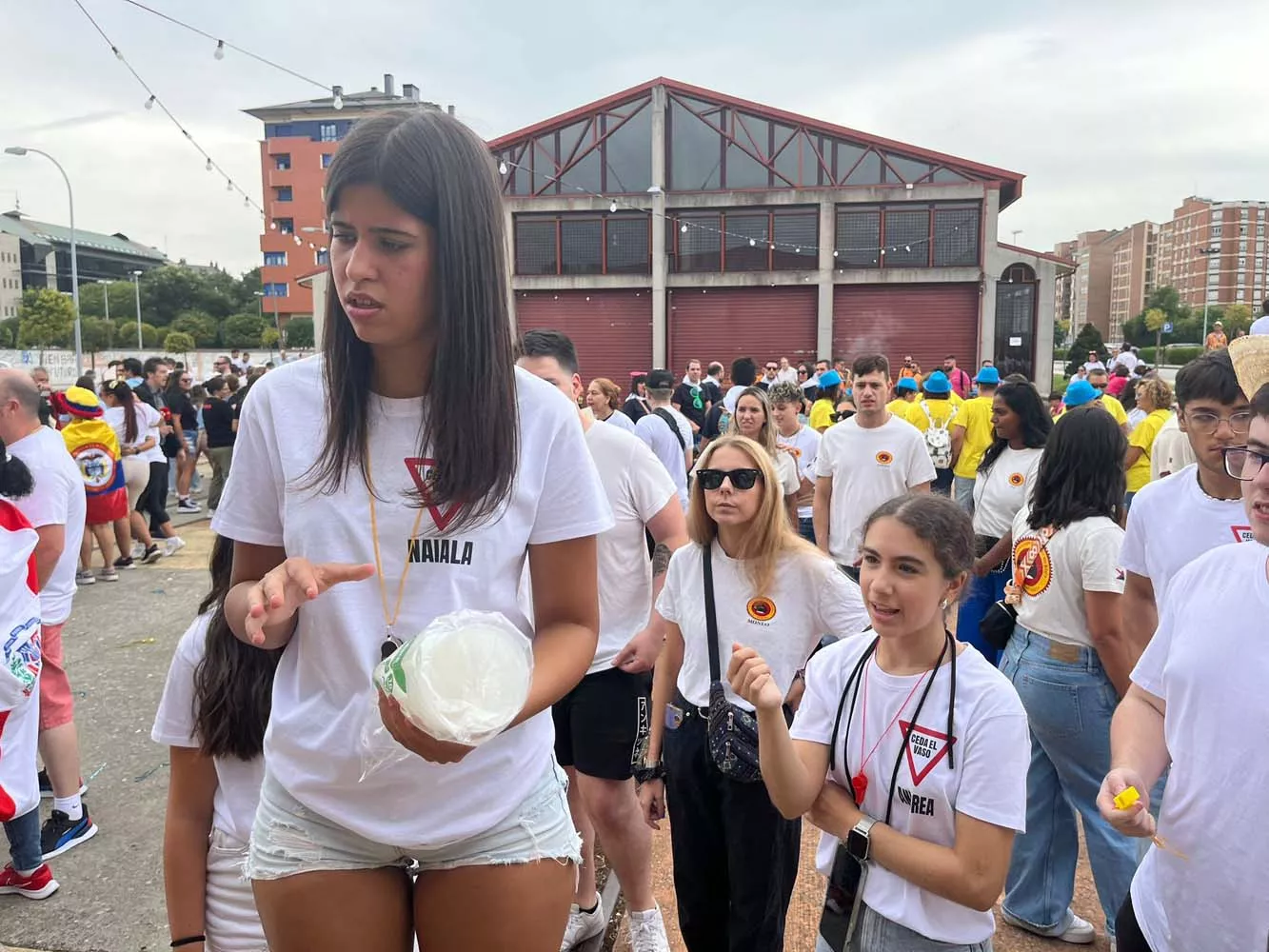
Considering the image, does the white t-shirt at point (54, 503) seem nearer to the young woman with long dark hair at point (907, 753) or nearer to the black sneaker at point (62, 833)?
the black sneaker at point (62, 833)

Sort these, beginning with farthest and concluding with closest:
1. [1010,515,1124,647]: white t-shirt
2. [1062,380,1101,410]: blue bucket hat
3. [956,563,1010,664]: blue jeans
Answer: [1062,380,1101,410]: blue bucket hat
[956,563,1010,664]: blue jeans
[1010,515,1124,647]: white t-shirt

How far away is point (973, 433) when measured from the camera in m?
8.15

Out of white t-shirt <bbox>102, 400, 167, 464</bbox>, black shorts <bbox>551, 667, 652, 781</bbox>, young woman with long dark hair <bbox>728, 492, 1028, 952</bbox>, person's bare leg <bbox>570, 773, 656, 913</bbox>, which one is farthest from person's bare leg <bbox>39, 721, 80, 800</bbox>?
white t-shirt <bbox>102, 400, 167, 464</bbox>

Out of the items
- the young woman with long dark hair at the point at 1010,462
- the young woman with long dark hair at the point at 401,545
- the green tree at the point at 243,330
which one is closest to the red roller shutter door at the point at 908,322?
the young woman with long dark hair at the point at 1010,462

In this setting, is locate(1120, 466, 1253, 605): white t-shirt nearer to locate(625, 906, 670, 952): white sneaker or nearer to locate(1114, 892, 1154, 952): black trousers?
locate(1114, 892, 1154, 952): black trousers

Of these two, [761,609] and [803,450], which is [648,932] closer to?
[761,609]

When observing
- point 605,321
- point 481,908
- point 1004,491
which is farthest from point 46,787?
point 605,321

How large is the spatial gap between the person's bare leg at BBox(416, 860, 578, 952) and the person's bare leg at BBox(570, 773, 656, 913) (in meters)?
1.76

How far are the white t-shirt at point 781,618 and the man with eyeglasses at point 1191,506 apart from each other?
903 mm

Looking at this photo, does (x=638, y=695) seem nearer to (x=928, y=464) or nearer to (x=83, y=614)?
(x=928, y=464)

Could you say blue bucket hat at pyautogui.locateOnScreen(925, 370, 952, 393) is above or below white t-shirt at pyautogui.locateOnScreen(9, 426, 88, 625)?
above

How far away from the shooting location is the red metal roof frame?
2597 centimetres

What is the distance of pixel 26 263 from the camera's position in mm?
92312

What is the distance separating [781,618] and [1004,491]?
277 cm
